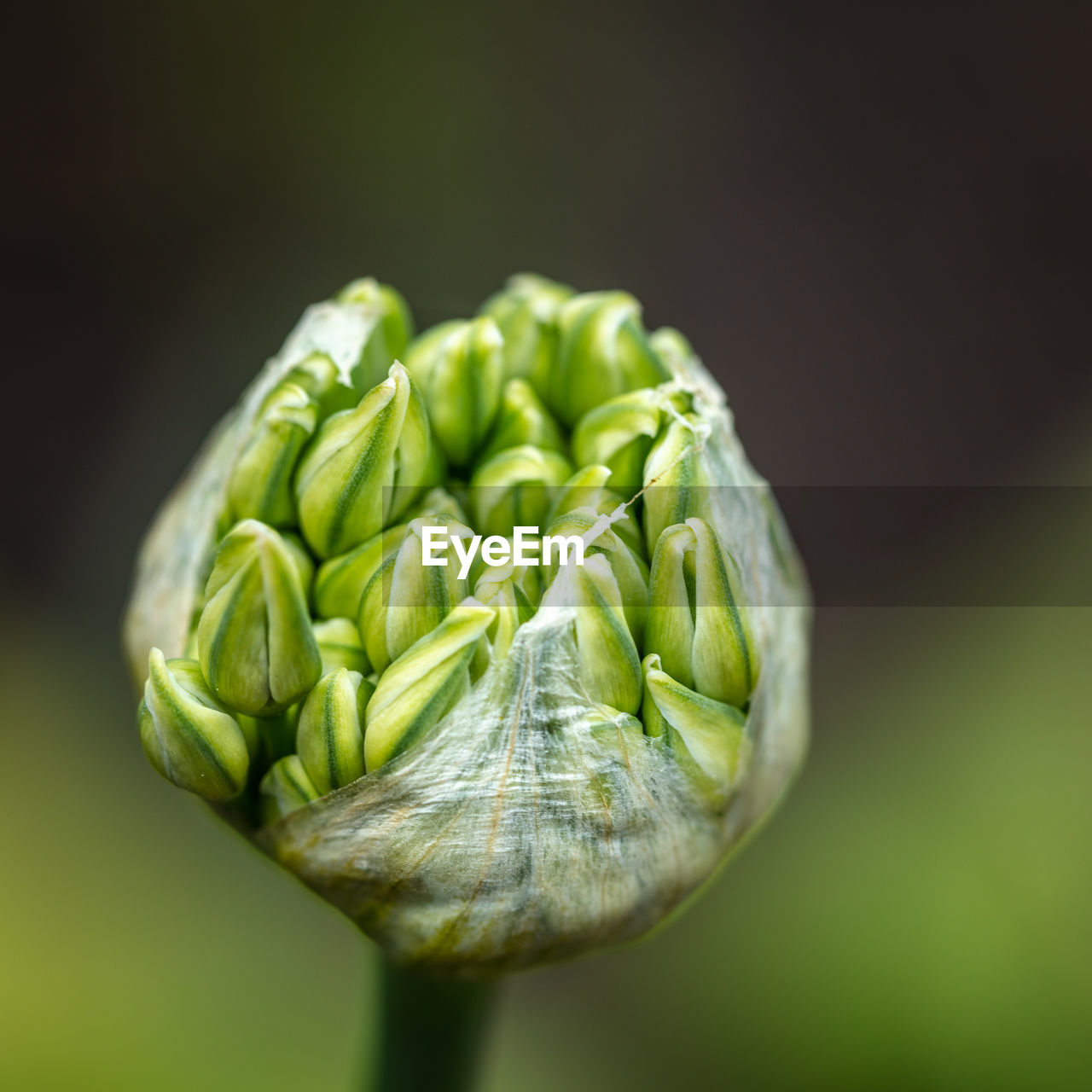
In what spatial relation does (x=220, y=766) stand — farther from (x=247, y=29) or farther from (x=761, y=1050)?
(x=247, y=29)

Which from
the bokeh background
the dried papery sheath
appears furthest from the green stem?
the bokeh background

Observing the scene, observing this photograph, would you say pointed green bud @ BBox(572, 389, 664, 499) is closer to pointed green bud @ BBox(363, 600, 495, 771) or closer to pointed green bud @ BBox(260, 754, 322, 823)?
pointed green bud @ BBox(363, 600, 495, 771)

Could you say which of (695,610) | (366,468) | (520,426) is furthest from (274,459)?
(695,610)

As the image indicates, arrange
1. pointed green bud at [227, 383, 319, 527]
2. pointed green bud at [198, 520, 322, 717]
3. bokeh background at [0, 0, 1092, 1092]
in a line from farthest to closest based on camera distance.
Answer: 1. bokeh background at [0, 0, 1092, 1092]
2. pointed green bud at [227, 383, 319, 527]
3. pointed green bud at [198, 520, 322, 717]

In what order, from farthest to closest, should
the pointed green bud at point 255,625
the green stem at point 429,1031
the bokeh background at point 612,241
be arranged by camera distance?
the bokeh background at point 612,241, the green stem at point 429,1031, the pointed green bud at point 255,625

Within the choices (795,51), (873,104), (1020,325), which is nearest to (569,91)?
(795,51)

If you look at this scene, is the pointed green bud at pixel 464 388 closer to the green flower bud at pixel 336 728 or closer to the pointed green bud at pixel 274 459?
the pointed green bud at pixel 274 459

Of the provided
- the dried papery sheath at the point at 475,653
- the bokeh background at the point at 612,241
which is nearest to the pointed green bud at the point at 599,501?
the dried papery sheath at the point at 475,653
